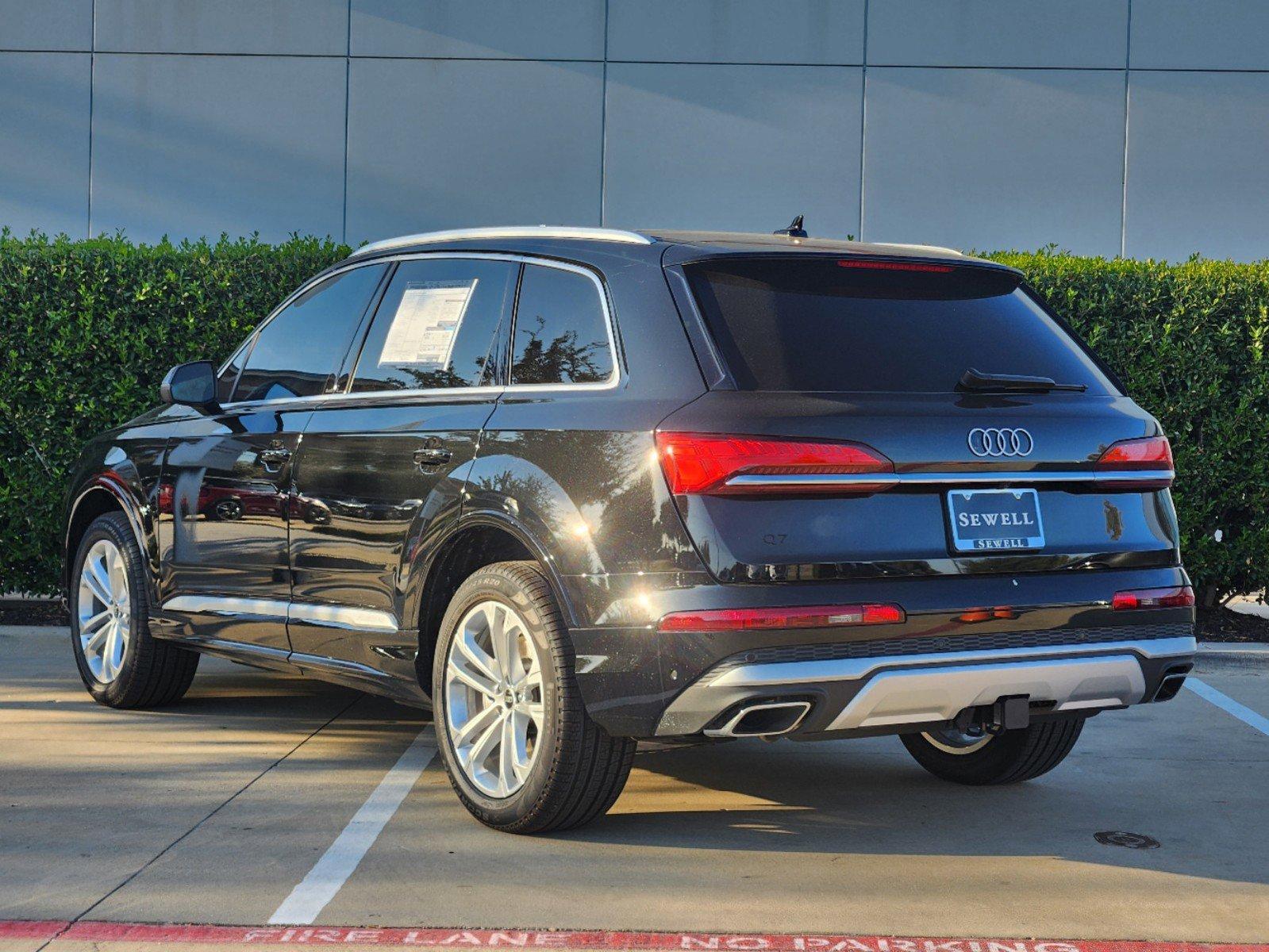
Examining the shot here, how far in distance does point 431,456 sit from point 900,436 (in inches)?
61.3

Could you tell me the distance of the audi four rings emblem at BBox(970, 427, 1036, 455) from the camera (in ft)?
14.9

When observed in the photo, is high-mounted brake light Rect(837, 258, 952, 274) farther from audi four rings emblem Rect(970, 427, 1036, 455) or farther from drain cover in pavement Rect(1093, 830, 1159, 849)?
drain cover in pavement Rect(1093, 830, 1159, 849)

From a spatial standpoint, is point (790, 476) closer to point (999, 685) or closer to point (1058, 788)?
point (999, 685)

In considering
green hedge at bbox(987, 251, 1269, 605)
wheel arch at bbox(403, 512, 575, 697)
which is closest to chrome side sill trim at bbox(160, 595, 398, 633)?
wheel arch at bbox(403, 512, 575, 697)

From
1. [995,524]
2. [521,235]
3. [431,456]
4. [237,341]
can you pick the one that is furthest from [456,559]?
[237,341]

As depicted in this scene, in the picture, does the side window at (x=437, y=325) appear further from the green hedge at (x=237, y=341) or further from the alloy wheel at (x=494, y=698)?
the green hedge at (x=237, y=341)

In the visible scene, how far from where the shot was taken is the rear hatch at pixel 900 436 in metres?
4.29

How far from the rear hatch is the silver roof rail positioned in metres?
0.38

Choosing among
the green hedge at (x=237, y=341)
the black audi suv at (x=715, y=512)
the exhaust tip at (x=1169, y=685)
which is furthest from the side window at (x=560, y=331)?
the green hedge at (x=237, y=341)

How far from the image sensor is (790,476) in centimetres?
429

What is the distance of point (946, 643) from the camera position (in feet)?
14.5

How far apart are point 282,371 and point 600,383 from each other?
77.6 inches

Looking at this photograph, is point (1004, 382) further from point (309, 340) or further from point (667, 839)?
point (309, 340)

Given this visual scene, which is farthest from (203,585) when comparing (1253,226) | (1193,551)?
(1253,226)
